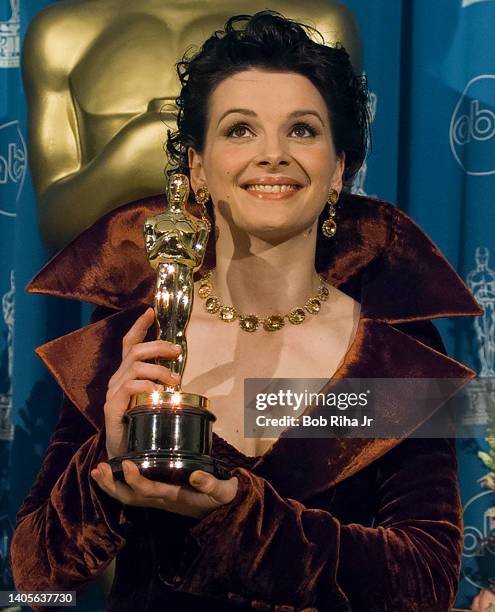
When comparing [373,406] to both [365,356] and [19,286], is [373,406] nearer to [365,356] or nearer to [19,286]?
[365,356]

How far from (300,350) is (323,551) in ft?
0.67

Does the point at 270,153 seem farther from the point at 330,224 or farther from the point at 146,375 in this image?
the point at 146,375

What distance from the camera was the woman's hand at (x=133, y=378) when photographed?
0.92 m

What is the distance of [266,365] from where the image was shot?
3.62 ft

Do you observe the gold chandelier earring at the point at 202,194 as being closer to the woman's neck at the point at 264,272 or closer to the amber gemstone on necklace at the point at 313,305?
the woman's neck at the point at 264,272

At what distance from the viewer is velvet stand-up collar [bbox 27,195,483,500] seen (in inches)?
41.4

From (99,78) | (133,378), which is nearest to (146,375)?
(133,378)

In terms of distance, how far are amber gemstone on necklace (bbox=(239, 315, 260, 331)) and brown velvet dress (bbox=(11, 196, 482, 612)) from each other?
0.29 ft

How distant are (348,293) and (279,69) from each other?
240 mm

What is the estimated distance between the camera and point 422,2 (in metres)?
1.44

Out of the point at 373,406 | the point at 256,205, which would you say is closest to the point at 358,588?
the point at 373,406

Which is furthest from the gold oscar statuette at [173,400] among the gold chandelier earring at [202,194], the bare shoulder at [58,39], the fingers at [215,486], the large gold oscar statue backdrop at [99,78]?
the bare shoulder at [58,39]

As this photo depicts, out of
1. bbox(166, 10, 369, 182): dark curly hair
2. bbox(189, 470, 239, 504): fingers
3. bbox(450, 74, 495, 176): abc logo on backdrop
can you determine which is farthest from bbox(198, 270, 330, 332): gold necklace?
bbox(450, 74, 495, 176): abc logo on backdrop

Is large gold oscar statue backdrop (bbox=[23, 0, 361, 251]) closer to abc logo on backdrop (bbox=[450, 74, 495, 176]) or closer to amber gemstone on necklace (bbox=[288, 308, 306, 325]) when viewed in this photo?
abc logo on backdrop (bbox=[450, 74, 495, 176])
